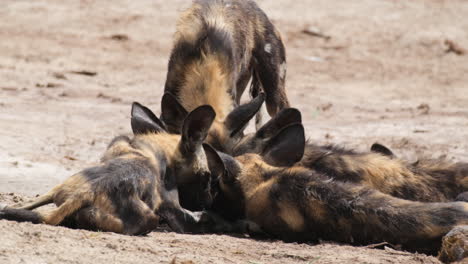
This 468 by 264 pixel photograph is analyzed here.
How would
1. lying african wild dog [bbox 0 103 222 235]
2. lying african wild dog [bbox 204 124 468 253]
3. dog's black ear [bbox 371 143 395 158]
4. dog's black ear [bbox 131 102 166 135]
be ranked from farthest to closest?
dog's black ear [bbox 371 143 395 158], dog's black ear [bbox 131 102 166 135], lying african wild dog [bbox 204 124 468 253], lying african wild dog [bbox 0 103 222 235]

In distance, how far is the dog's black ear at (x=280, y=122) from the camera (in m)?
5.51

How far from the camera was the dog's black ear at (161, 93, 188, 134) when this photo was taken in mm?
5590

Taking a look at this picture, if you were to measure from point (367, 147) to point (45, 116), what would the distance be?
10.1ft

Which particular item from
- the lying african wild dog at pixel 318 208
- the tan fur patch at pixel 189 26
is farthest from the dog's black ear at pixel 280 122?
the tan fur patch at pixel 189 26

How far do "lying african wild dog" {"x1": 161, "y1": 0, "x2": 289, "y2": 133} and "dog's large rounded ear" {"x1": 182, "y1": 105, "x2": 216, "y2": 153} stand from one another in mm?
702

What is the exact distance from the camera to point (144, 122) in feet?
17.1

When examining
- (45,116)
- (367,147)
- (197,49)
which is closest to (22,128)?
(45,116)

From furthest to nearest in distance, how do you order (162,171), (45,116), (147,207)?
1. (45,116)
2. (162,171)
3. (147,207)

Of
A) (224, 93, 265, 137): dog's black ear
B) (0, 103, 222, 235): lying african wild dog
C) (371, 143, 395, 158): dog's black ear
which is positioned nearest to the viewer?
(0, 103, 222, 235): lying african wild dog

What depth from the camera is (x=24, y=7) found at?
13328mm

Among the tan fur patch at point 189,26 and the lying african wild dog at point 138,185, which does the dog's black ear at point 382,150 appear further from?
the tan fur patch at point 189,26

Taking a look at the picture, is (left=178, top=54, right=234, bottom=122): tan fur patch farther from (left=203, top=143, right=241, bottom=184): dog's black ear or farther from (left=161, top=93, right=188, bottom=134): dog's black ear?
(left=203, top=143, right=241, bottom=184): dog's black ear

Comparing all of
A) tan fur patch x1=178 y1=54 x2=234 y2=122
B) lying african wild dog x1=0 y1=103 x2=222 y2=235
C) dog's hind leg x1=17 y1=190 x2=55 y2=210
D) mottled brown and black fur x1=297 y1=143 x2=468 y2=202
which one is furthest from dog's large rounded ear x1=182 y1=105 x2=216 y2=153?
tan fur patch x1=178 y1=54 x2=234 y2=122

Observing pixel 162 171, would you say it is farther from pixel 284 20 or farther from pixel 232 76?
pixel 284 20
